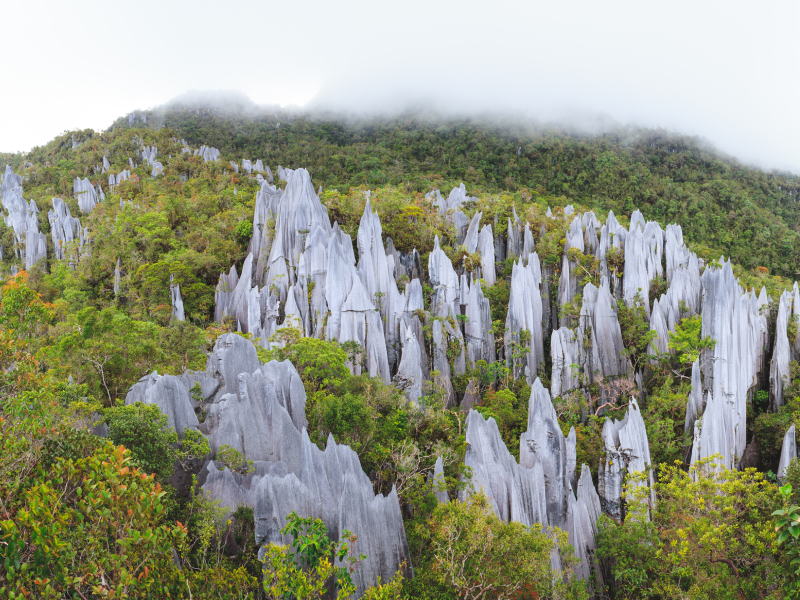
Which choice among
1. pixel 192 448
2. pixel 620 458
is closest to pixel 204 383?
pixel 192 448

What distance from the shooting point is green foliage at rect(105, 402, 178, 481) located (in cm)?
1141

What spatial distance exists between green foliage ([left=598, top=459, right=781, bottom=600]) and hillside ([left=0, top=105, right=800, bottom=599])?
0.12m

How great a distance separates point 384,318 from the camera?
89.0ft

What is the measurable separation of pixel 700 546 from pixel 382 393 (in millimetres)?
11805

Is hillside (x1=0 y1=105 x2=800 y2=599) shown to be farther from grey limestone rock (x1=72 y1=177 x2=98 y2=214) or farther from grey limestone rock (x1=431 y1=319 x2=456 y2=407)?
grey limestone rock (x1=72 y1=177 x2=98 y2=214)

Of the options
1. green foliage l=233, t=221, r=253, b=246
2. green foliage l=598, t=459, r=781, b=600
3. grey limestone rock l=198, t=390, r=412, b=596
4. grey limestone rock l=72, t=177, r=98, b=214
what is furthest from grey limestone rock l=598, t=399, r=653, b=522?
grey limestone rock l=72, t=177, r=98, b=214

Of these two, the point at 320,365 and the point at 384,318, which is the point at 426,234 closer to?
the point at 384,318

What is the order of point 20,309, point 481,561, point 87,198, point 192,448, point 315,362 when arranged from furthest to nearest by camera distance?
1. point 87,198
2. point 315,362
3. point 192,448
4. point 481,561
5. point 20,309

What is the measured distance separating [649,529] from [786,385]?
16671 millimetres

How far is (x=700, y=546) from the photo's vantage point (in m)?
12.3

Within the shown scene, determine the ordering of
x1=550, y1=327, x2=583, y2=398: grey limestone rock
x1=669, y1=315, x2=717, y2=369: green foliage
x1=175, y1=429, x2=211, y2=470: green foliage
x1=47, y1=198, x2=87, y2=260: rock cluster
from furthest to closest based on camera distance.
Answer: x1=47, y1=198, x2=87, y2=260: rock cluster, x1=550, y1=327, x2=583, y2=398: grey limestone rock, x1=669, y1=315, x2=717, y2=369: green foliage, x1=175, y1=429, x2=211, y2=470: green foliage

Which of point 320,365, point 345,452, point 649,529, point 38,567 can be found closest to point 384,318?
point 320,365

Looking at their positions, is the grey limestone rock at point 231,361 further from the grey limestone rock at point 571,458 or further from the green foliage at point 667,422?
the green foliage at point 667,422

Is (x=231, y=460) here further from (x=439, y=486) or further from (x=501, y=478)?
(x=501, y=478)
